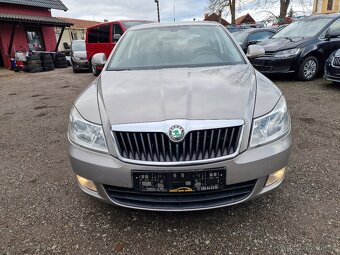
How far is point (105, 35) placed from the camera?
10141mm

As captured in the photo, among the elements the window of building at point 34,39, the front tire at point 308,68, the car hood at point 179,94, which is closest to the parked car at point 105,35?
the front tire at point 308,68

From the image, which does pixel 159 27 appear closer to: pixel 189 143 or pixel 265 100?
pixel 265 100

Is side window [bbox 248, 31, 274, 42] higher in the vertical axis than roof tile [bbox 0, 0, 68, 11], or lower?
lower

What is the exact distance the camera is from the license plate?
183 centimetres

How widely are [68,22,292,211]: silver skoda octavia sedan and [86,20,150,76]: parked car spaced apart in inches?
291

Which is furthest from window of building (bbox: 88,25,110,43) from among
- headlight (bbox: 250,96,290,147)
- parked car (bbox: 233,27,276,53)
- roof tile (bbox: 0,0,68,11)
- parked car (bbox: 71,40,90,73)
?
headlight (bbox: 250,96,290,147)

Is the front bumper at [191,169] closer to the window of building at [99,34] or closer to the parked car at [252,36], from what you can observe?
the parked car at [252,36]

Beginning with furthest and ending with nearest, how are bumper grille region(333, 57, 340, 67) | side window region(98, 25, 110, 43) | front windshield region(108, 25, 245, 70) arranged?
side window region(98, 25, 110, 43)
bumper grille region(333, 57, 340, 67)
front windshield region(108, 25, 245, 70)

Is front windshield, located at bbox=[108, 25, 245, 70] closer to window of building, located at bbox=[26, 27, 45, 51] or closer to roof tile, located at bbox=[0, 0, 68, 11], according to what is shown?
roof tile, located at bbox=[0, 0, 68, 11]

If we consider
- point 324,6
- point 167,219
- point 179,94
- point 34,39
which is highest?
point 324,6

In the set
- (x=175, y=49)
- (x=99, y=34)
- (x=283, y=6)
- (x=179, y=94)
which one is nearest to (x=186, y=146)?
(x=179, y=94)

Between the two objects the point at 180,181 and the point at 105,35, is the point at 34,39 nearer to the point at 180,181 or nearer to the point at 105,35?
the point at 105,35

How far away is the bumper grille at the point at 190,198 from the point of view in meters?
1.94

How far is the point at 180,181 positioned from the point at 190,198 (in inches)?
7.0
